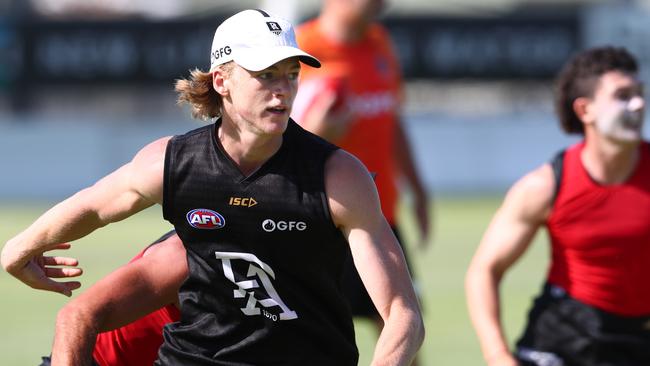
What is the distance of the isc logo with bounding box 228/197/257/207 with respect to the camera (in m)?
5.34

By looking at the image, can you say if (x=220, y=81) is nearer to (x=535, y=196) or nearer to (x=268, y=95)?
(x=268, y=95)

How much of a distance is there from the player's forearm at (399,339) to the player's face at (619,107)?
82.9 inches

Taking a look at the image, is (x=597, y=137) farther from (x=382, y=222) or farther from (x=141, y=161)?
(x=141, y=161)

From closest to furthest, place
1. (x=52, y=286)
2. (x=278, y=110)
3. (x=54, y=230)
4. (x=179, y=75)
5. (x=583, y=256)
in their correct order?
(x=278, y=110)
(x=54, y=230)
(x=52, y=286)
(x=583, y=256)
(x=179, y=75)

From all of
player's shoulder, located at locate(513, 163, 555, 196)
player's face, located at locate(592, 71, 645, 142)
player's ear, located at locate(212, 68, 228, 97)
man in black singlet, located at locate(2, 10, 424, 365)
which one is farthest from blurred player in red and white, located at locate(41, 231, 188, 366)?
player's face, located at locate(592, 71, 645, 142)

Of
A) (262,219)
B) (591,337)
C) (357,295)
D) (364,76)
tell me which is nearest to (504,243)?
(591,337)

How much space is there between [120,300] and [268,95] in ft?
3.36

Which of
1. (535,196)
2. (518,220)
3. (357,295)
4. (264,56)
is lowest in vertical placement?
(357,295)

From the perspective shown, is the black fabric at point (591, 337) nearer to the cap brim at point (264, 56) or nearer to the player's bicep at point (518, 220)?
the player's bicep at point (518, 220)

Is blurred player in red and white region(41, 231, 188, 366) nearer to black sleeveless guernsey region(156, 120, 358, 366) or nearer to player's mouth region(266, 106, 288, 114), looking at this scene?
black sleeveless guernsey region(156, 120, 358, 366)

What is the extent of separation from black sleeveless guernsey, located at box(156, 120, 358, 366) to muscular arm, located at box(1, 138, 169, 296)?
6 cm

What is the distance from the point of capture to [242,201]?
534cm

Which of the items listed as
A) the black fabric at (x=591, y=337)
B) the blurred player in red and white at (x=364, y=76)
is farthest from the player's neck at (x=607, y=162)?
the blurred player in red and white at (x=364, y=76)

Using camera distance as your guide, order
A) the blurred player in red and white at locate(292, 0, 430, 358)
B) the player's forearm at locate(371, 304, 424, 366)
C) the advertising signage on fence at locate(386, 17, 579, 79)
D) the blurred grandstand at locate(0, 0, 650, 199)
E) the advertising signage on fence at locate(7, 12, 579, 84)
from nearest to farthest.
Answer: the player's forearm at locate(371, 304, 424, 366)
the blurred player in red and white at locate(292, 0, 430, 358)
the blurred grandstand at locate(0, 0, 650, 199)
the advertising signage on fence at locate(7, 12, 579, 84)
the advertising signage on fence at locate(386, 17, 579, 79)
